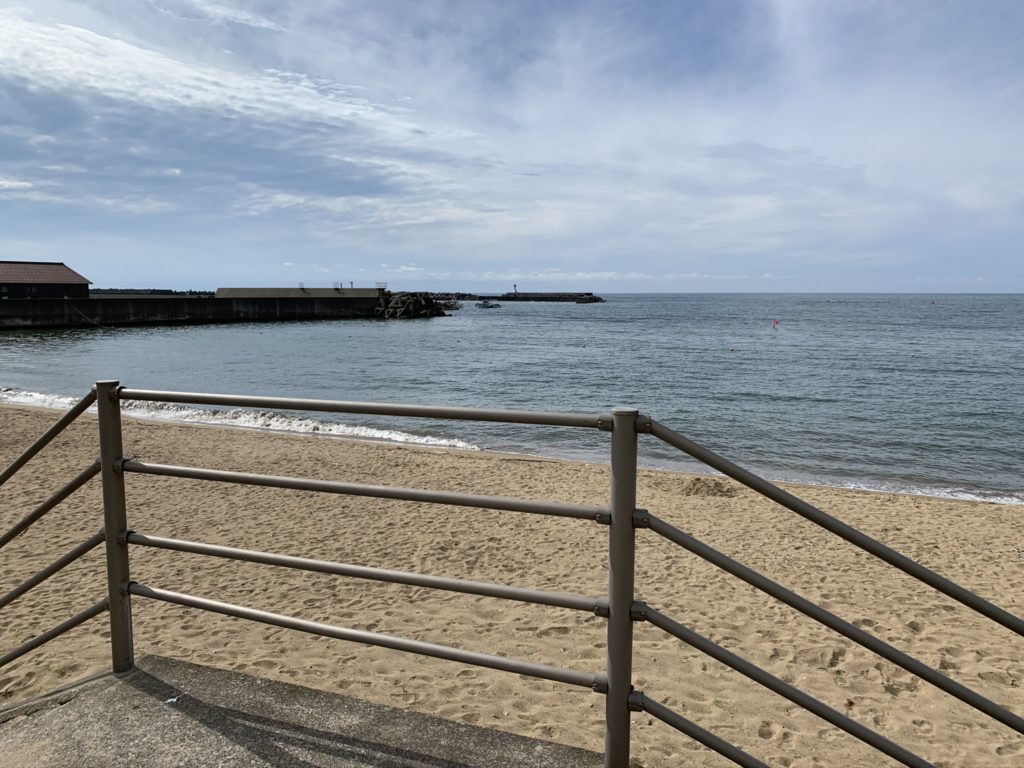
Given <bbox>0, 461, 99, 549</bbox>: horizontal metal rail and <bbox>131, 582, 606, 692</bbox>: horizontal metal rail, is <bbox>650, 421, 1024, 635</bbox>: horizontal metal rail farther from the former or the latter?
<bbox>0, 461, 99, 549</bbox>: horizontal metal rail

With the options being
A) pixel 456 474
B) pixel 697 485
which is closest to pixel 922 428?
pixel 697 485

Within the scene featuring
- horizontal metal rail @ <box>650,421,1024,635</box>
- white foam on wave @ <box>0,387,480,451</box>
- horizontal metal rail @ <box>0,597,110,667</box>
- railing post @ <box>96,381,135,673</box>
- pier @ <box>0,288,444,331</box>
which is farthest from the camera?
pier @ <box>0,288,444,331</box>

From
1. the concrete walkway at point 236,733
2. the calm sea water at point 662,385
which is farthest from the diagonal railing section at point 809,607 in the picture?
the calm sea water at point 662,385

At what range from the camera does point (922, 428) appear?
18.2m

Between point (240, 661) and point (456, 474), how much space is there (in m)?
7.16

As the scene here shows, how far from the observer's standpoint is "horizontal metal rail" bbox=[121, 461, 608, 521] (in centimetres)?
191

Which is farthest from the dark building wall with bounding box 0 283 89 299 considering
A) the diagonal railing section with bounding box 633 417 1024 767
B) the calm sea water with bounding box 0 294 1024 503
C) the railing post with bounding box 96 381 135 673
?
the diagonal railing section with bounding box 633 417 1024 767

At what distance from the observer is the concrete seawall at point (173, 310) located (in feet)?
172

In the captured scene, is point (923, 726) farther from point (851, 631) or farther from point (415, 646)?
point (415, 646)

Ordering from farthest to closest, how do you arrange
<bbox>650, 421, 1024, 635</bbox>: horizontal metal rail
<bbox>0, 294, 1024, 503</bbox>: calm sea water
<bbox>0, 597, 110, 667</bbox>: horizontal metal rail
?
1. <bbox>0, 294, 1024, 503</bbox>: calm sea water
2. <bbox>0, 597, 110, 667</bbox>: horizontal metal rail
3. <bbox>650, 421, 1024, 635</bbox>: horizontal metal rail

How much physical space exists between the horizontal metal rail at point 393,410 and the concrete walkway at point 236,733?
1084mm

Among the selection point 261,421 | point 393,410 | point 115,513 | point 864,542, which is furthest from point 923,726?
point 261,421

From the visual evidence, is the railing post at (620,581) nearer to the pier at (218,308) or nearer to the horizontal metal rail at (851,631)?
the horizontal metal rail at (851,631)

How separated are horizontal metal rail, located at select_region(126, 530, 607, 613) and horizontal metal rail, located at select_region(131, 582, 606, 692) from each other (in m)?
0.18
